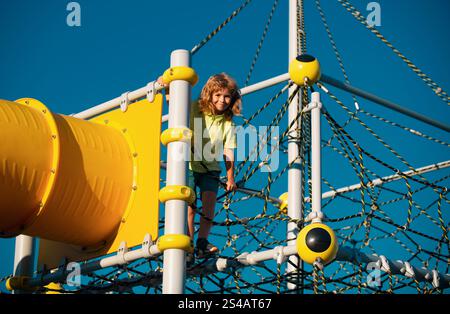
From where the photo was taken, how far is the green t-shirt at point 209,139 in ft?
22.1

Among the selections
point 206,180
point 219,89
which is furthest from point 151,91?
point 206,180

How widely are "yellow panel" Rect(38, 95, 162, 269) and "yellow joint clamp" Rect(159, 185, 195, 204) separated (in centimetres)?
28

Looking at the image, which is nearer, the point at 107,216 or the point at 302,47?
the point at 107,216

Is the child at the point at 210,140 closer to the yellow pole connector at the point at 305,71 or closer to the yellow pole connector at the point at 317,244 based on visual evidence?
the yellow pole connector at the point at 305,71

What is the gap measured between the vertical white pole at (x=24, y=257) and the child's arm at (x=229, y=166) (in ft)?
6.08

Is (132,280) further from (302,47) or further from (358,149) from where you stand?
(302,47)

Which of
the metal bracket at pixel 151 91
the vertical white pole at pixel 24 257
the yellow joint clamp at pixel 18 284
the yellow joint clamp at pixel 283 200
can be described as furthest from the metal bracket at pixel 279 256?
the yellow joint clamp at pixel 283 200

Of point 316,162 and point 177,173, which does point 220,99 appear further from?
point 177,173

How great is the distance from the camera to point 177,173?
6.10 m
